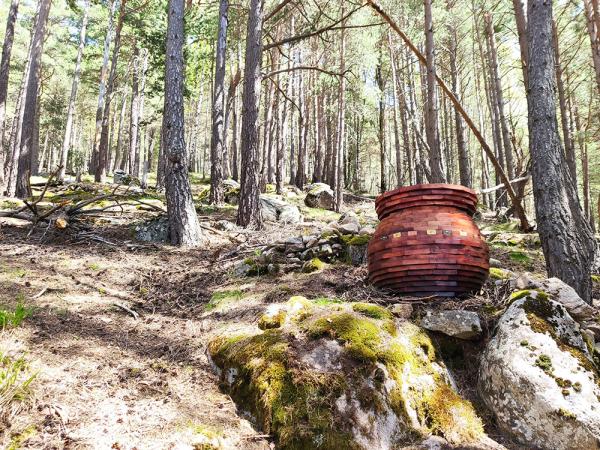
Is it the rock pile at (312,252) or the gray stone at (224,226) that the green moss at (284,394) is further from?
the gray stone at (224,226)

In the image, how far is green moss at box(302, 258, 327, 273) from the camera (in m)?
5.11

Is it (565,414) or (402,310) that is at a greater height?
(402,310)

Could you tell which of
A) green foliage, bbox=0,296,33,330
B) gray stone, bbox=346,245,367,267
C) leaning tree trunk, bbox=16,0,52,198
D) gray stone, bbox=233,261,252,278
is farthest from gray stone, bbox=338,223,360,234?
leaning tree trunk, bbox=16,0,52,198

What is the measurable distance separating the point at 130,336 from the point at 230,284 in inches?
62.7

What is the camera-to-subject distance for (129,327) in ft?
12.0

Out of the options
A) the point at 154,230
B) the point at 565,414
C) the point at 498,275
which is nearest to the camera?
the point at 565,414

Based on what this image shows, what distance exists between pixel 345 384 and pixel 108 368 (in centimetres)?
169

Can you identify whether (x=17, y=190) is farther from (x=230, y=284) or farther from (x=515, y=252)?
(x=515, y=252)

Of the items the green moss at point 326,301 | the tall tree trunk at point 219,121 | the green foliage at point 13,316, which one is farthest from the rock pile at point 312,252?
the tall tree trunk at point 219,121

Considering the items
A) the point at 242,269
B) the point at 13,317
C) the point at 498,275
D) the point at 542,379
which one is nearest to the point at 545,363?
the point at 542,379

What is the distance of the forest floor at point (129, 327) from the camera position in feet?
7.17

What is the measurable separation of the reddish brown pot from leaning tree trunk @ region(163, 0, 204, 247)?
149 inches

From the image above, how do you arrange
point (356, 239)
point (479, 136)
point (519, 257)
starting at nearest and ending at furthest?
1. point (479, 136)
2. point (356, 239)
3. point (519, 257)

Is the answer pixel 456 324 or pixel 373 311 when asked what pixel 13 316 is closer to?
pixel 373 311
